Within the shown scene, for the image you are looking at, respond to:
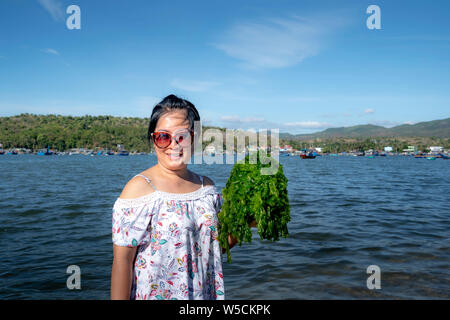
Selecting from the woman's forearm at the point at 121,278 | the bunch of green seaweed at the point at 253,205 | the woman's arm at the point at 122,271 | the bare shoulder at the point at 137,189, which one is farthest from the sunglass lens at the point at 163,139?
the woman's forearm at the point at 121,278

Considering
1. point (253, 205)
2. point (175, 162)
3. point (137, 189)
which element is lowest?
point (253, 205)

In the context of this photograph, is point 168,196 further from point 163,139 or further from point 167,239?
point 163,139

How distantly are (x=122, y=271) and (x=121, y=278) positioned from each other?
0.20ft

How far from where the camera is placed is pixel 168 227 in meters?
→ 2.76

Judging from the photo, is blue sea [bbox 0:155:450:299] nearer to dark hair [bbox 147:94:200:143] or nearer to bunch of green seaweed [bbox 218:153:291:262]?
bunch of green seaweed [bbox 218:153:291:262]

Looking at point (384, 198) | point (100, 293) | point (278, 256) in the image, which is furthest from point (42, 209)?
point (384, 198)

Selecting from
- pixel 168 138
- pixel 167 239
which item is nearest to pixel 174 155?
pixel 168 138

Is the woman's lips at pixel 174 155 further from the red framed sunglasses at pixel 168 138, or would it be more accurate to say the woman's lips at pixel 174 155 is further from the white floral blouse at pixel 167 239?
the white floral blouse at pixel 167 239

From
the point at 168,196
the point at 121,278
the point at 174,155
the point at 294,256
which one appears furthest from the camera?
the point at 294,256
